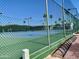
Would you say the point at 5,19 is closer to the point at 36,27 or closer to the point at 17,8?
the point at 17,8

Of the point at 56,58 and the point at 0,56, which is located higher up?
the point at 0,56

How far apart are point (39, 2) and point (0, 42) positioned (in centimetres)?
562

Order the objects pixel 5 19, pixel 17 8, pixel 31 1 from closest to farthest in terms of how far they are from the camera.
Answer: pixel 5 19
pixel 17 8
pixel 31 1

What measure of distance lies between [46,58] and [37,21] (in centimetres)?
216

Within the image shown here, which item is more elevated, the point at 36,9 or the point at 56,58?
the point at 36,9

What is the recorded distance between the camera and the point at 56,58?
867cm

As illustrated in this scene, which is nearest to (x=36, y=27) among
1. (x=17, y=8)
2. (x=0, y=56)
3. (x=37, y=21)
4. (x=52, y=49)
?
(x=37, y=21)

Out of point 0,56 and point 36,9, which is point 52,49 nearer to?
point 36,9

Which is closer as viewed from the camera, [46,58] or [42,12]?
[46,58]

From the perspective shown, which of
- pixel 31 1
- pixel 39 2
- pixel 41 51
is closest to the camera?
pixel 41 51

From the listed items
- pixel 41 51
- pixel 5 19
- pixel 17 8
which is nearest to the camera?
pixel 5 19

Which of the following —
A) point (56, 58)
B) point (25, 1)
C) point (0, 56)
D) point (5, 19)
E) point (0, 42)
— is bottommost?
point (56, 58)

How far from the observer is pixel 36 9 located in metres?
10.2

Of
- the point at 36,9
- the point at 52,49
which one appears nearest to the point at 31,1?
the point at 36,9
